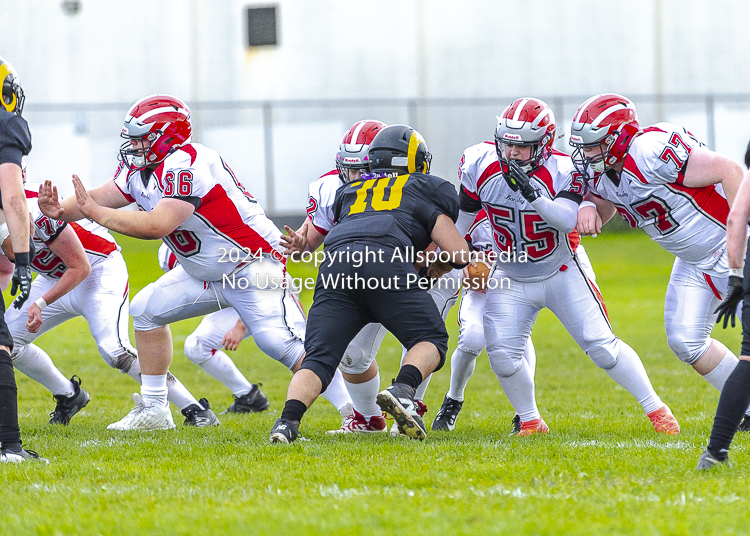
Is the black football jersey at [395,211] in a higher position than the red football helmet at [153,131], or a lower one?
lower

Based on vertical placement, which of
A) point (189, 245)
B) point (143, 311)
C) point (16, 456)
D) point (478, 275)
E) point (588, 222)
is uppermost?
point (588, 222)

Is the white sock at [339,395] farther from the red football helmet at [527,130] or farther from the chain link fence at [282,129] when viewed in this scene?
the chain link fence at [282,129]

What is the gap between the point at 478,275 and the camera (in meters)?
5.47

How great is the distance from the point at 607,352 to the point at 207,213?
2376 millimetres

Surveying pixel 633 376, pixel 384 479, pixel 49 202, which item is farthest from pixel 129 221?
pixel 633 376

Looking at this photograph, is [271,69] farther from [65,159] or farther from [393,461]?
[393,461]

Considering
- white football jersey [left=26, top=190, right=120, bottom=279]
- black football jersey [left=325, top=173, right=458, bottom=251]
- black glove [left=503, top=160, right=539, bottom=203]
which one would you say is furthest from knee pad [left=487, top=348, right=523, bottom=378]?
white football jersey [left=26, top=190, right=120, bottom=279]

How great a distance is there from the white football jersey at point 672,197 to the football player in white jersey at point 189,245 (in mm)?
2032

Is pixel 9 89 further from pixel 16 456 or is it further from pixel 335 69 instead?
pixel 335 69

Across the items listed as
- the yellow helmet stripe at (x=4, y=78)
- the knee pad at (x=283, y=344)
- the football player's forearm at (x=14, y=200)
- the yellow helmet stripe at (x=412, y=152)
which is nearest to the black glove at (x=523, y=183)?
the yellow helmet stripe at (x=412, y=152)

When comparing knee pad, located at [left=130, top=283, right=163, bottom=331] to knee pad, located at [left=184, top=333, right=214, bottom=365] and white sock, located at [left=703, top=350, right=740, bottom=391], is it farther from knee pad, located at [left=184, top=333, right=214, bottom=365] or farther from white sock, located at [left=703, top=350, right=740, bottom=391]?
white sock, located at [left=703, top=350, right=740, bottom=391]

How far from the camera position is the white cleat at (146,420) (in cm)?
551

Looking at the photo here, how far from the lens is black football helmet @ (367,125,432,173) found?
491 centimetres

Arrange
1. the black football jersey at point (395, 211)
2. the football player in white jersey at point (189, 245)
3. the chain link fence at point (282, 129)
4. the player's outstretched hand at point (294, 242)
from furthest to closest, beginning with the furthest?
the chain link fence at point (282, 129) < the football player in white jersey at point (189, 245) < the player's outstretched hand at point (294, 242) < the black football jersey at point (395, 211)
